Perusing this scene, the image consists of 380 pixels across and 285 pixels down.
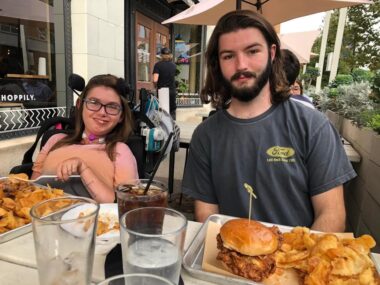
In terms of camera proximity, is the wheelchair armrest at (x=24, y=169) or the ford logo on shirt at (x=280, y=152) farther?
the wheelchair armrest at (x=24, y=169)

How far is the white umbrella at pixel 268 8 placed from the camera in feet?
13.3

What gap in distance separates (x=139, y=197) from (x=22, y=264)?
0.47 metres

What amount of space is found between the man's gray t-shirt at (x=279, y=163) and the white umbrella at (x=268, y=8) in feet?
7.58

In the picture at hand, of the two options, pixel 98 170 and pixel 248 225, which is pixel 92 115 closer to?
pixel 98 170

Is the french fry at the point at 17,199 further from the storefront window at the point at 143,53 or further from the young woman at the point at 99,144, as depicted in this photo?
the storefront window at the point at 143,53

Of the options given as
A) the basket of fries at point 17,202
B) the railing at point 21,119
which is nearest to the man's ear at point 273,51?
the basket of fries at point 17,202

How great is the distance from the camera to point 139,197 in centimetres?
107

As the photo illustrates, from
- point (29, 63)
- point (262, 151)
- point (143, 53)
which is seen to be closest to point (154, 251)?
point (262, 151)

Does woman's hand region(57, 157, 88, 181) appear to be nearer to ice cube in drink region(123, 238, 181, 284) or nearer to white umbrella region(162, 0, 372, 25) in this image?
ice cube in drink region(123, 238, 181, 284)

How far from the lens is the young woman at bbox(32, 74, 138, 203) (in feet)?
7.22

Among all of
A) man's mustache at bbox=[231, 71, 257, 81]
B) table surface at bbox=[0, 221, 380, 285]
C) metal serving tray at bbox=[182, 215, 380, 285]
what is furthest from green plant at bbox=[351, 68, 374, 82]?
table surface at bbox=[0, 221, 380, 285]

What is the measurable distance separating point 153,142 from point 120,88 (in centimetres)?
49

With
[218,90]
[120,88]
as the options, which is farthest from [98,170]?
[218,90]

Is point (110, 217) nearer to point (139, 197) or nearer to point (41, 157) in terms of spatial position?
point (139, 197)
